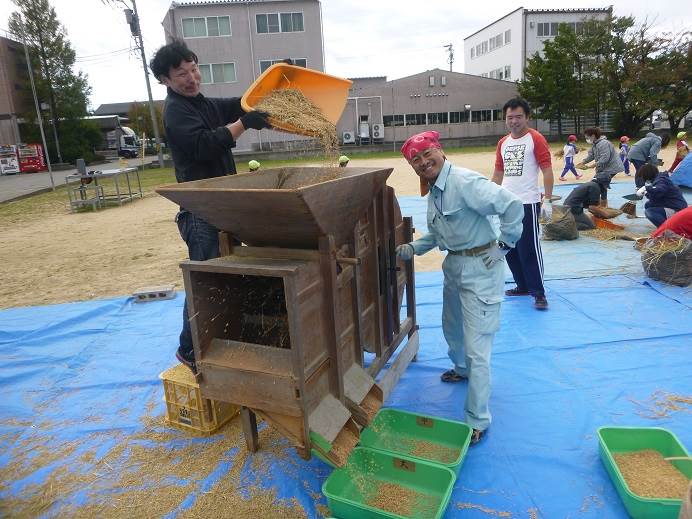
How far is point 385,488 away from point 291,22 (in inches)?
1243

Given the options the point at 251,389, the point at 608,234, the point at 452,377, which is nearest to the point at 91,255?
the point at 452,377

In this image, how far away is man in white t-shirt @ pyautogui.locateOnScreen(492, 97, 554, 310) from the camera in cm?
445

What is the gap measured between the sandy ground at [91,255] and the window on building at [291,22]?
20.6 metres

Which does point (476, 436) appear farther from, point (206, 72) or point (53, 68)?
point (53, 68)

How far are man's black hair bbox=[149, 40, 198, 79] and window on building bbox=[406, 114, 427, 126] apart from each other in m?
32.8

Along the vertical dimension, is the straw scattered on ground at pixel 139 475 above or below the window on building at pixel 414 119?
below

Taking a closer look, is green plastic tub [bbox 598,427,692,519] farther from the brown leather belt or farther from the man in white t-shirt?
the man in white t-shirt

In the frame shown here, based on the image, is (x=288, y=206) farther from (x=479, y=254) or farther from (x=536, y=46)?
(x=536, y=46)

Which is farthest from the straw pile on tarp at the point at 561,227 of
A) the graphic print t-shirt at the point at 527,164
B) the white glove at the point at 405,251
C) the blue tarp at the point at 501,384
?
the white glove at the point at 405,251

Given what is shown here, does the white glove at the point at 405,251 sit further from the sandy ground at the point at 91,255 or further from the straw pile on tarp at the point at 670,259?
the straw pile on tarp at the point at 670,259

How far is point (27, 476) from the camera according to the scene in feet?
9.23

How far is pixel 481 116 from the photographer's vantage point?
114ft

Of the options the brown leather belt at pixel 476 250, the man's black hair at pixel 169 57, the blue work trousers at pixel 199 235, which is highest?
the man's black hair at pixel 169 57

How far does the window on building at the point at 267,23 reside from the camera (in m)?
29.8
